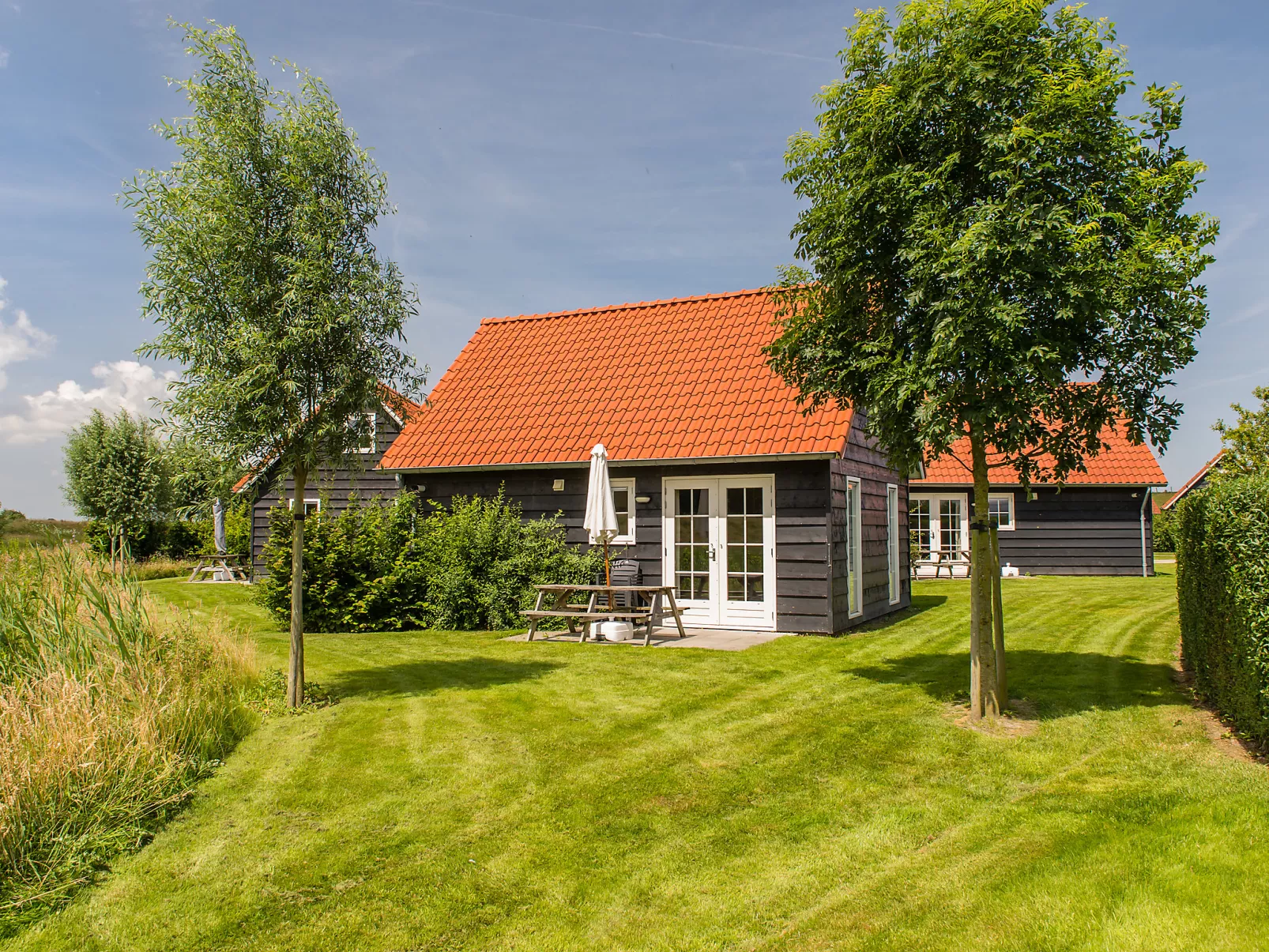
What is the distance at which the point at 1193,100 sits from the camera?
6473 mm

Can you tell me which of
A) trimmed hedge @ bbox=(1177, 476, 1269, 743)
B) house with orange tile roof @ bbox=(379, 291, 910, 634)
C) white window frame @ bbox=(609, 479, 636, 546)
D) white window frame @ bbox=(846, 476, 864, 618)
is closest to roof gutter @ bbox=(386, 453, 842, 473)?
house with orange tile roof @ bbox=(379, 291, 910, 634)

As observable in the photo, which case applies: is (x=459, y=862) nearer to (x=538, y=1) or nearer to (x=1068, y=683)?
(x=1068, y=683)

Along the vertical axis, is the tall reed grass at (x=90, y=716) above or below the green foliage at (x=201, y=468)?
below

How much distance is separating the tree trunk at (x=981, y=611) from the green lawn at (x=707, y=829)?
364mm

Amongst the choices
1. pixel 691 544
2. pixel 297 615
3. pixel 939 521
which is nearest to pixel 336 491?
pixel 691 544

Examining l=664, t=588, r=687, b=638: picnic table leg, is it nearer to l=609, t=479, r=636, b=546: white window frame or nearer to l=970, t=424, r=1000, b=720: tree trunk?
l=609, t=479, r=636, b=546: white window frame

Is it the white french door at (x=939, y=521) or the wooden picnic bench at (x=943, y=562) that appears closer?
the wooden picnic bench at (x=943, y=562)

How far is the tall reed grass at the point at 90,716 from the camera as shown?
4.58 m

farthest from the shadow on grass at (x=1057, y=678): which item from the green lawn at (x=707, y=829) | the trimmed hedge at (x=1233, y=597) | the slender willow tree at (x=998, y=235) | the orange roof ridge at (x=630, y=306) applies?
the orange roof ridge at (x=630, y=306)

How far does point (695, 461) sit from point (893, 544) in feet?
16.8

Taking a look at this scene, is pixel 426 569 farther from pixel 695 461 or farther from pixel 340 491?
pixel 340 491

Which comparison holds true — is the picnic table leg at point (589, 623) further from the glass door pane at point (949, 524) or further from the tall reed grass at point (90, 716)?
the glass door pane at point (949, 524)

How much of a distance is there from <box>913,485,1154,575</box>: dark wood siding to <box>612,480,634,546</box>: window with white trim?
14020 millimetres

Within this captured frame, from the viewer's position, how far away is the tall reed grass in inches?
180
